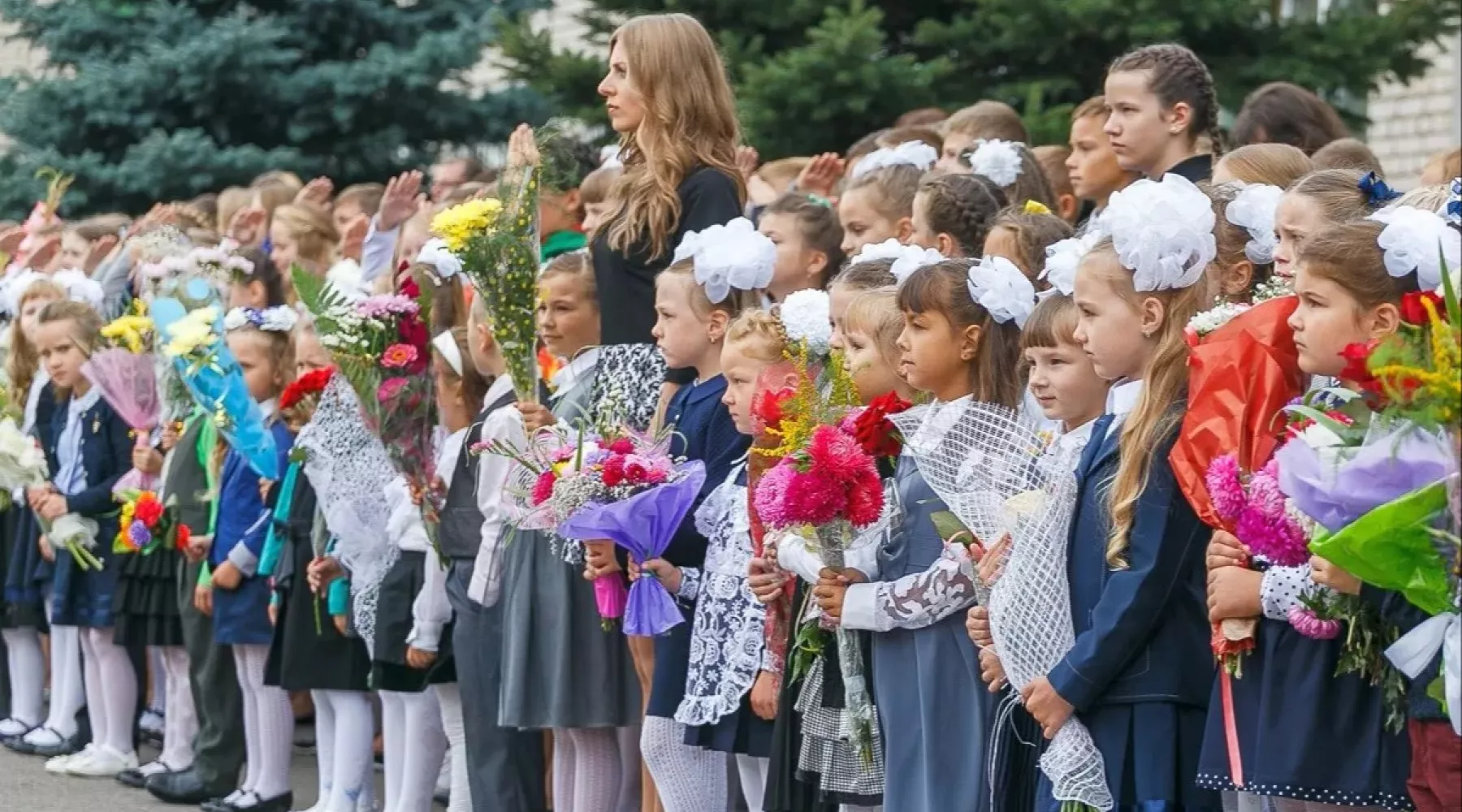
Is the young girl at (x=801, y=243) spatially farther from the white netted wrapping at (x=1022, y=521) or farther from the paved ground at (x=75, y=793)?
the paved ground at (x=75, y=793)

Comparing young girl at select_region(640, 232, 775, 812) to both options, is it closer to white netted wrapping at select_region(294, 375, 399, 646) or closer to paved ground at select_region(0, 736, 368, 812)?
white netted wrapping at select_region(294, 375, 399, 646)

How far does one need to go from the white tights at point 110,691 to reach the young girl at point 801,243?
398 cm

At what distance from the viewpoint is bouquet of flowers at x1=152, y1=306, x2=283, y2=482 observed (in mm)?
9102

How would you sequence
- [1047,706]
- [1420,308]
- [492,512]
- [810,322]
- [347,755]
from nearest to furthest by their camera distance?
[1420,308]
[1047,706]
[810,322]
[492,512]
[347,755]

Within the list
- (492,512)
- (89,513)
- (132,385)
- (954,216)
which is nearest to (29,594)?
(89,513)

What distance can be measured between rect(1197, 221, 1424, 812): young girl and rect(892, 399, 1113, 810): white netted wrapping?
1.42 feet

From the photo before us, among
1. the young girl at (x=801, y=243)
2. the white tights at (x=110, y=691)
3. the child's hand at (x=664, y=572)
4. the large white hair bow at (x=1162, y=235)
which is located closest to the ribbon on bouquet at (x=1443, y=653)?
the large white hair bow at (x=1162, y=235)

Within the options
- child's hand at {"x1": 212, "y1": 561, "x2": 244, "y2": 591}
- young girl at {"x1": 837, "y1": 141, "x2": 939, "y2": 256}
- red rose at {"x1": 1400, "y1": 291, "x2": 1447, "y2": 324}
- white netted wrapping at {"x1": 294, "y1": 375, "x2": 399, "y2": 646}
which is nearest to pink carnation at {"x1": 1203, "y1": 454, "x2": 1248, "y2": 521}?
red rose at {"x1": 1400, "y1": 291, "x2": 1447, "y2": 324}

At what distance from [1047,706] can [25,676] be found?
7527 mm

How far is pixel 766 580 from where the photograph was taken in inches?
253

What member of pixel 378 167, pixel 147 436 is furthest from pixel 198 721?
pixel 378 167

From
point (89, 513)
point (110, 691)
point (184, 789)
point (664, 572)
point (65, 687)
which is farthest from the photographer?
point (65, 687)

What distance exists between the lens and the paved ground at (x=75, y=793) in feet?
30.5

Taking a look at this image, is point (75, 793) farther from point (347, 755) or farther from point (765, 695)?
point (765, 695)
